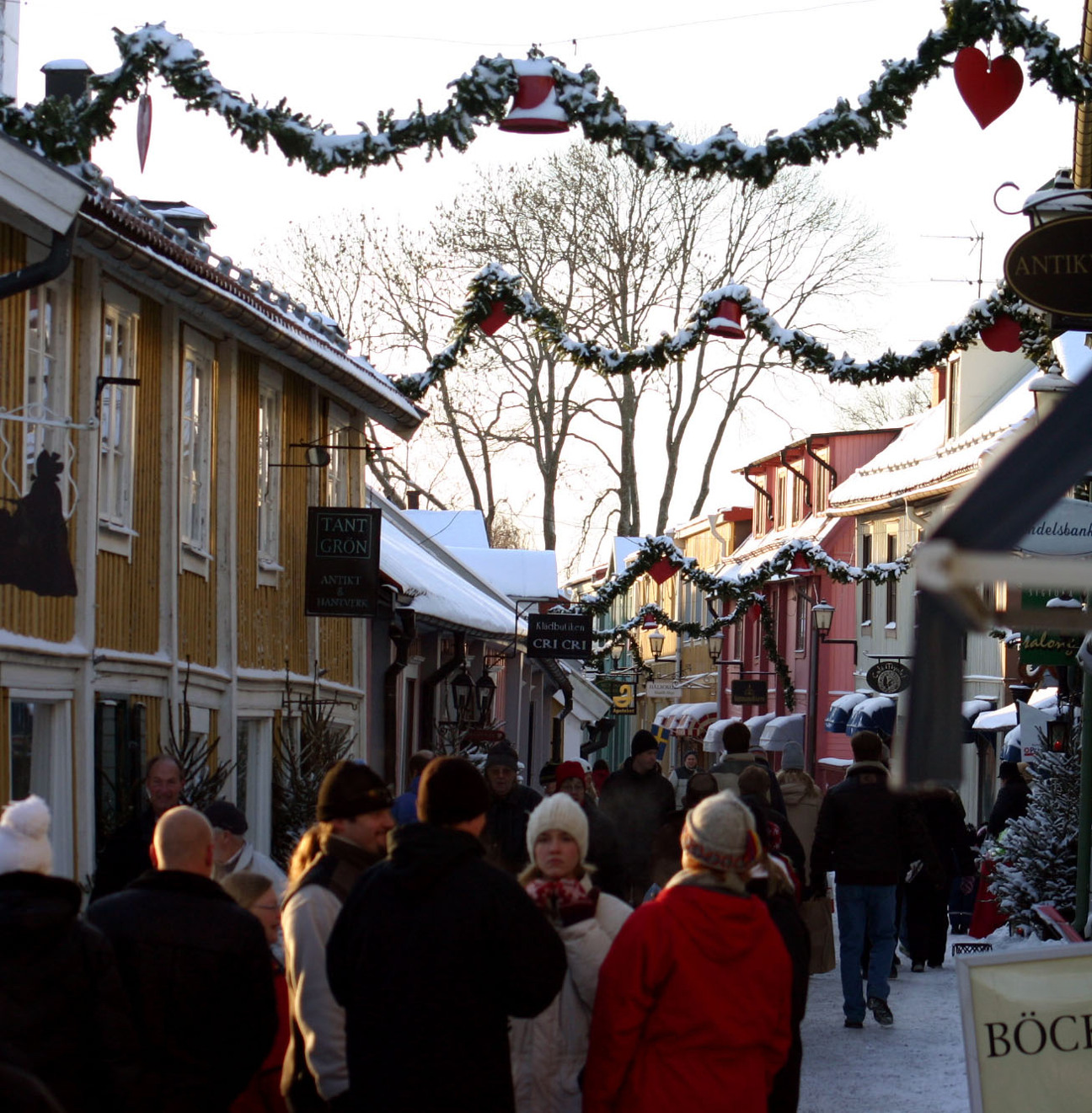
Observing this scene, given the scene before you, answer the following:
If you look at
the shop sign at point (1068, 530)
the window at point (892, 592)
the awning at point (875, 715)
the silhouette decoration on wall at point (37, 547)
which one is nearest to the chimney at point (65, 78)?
the silhouette decoration on wall at point (37, 547)

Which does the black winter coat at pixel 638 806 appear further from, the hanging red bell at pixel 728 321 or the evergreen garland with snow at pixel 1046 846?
the evergreen garland with snow at pixel 1046 846

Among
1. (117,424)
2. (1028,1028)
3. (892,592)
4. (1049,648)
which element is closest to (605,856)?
(1028,1028)

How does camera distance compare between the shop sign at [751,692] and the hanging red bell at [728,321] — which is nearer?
the hanging red bell at [728,321]

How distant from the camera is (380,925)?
5.16m

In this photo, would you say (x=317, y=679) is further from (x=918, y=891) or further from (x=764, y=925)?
(x=764, y=925)

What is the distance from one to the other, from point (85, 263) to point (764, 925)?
725 centimetres

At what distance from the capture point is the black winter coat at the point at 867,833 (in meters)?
11.8

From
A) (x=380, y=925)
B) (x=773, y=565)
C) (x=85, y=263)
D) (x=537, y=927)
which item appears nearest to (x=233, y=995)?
(x=380, y=925)

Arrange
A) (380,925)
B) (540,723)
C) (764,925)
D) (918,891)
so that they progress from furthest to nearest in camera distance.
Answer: (540,723), (918,891), (764,925), (380,925)

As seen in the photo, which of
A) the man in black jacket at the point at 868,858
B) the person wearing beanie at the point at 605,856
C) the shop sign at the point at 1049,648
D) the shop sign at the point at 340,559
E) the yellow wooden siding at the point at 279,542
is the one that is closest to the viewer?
the person wearing beanie at the point at 605,856

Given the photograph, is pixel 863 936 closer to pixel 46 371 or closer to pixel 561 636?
pixel 46 371

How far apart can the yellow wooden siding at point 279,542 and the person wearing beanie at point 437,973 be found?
9.98 metres

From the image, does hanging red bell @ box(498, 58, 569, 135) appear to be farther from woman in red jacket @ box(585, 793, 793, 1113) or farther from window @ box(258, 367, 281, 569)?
window @ box(258, 367, 281, 569)

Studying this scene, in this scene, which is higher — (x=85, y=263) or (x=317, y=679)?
(x=85, y=263)
